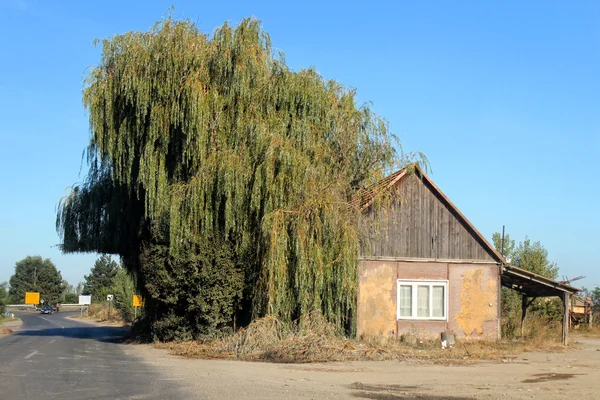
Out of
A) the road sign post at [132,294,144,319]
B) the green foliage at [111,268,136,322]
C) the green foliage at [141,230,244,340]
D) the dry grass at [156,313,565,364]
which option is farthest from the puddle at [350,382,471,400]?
the green foliage at [111,268,136,322]

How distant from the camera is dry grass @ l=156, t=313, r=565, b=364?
19.3 metres

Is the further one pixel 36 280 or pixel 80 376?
pixel 36 280

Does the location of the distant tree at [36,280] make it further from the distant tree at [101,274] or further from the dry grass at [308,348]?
the dry grass at [308,348]

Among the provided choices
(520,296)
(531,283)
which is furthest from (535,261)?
(531,283)

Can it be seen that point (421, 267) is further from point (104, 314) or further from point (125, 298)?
point (104, 314)

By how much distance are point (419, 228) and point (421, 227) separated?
10cm

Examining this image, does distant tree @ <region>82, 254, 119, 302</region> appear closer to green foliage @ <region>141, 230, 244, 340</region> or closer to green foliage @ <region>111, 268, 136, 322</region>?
green foliage @ <region>111, 268, 136, 322</region>

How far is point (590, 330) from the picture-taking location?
126 feet

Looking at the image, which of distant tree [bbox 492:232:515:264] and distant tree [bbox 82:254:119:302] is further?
distant tree [bbox 82:254:119:302]

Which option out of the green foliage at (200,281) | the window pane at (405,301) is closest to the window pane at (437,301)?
the window pane at (405,301)

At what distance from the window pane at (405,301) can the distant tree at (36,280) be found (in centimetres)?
11330

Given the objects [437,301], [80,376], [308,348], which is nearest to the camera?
[80,376]

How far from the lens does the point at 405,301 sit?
24266mm

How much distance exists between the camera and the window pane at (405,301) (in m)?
24.2
